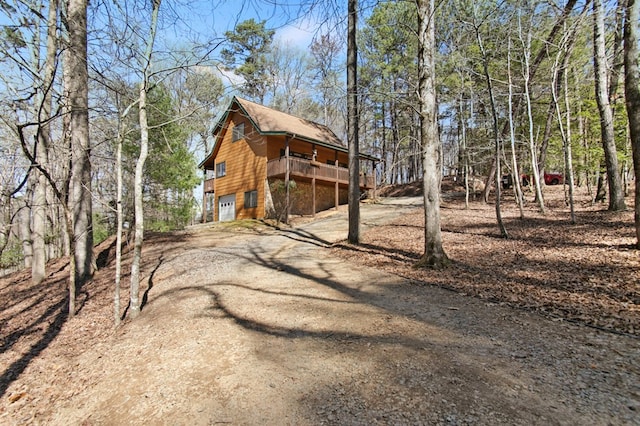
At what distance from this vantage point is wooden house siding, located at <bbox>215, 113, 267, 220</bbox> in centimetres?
1939

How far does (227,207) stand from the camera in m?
22.0

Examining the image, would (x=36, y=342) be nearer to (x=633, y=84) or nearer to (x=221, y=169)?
(x=633, y=84)

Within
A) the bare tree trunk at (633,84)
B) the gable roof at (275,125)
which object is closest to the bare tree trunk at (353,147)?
the bare tree trunk at (633,84)

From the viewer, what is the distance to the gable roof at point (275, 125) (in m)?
18.6

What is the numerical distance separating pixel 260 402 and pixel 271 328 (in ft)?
5.15

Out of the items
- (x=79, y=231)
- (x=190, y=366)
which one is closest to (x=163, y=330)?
(x=190, y=366)

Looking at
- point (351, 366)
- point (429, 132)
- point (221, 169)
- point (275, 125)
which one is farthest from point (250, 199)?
point (351, 366)

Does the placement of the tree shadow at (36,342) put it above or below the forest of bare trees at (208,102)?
below

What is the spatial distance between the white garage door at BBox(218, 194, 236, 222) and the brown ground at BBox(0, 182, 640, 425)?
1335 cm

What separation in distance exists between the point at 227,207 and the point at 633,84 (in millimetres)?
20359

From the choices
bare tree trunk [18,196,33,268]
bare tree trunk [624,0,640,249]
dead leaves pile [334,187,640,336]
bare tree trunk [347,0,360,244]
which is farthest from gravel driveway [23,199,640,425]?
bare tree trunk [18,196,33,268]

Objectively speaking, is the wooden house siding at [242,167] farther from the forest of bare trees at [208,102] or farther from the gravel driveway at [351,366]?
the gravel driveway at [351,366]

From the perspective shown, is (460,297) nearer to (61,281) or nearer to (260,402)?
(260,402)

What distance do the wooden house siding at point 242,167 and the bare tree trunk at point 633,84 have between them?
1550 cm
